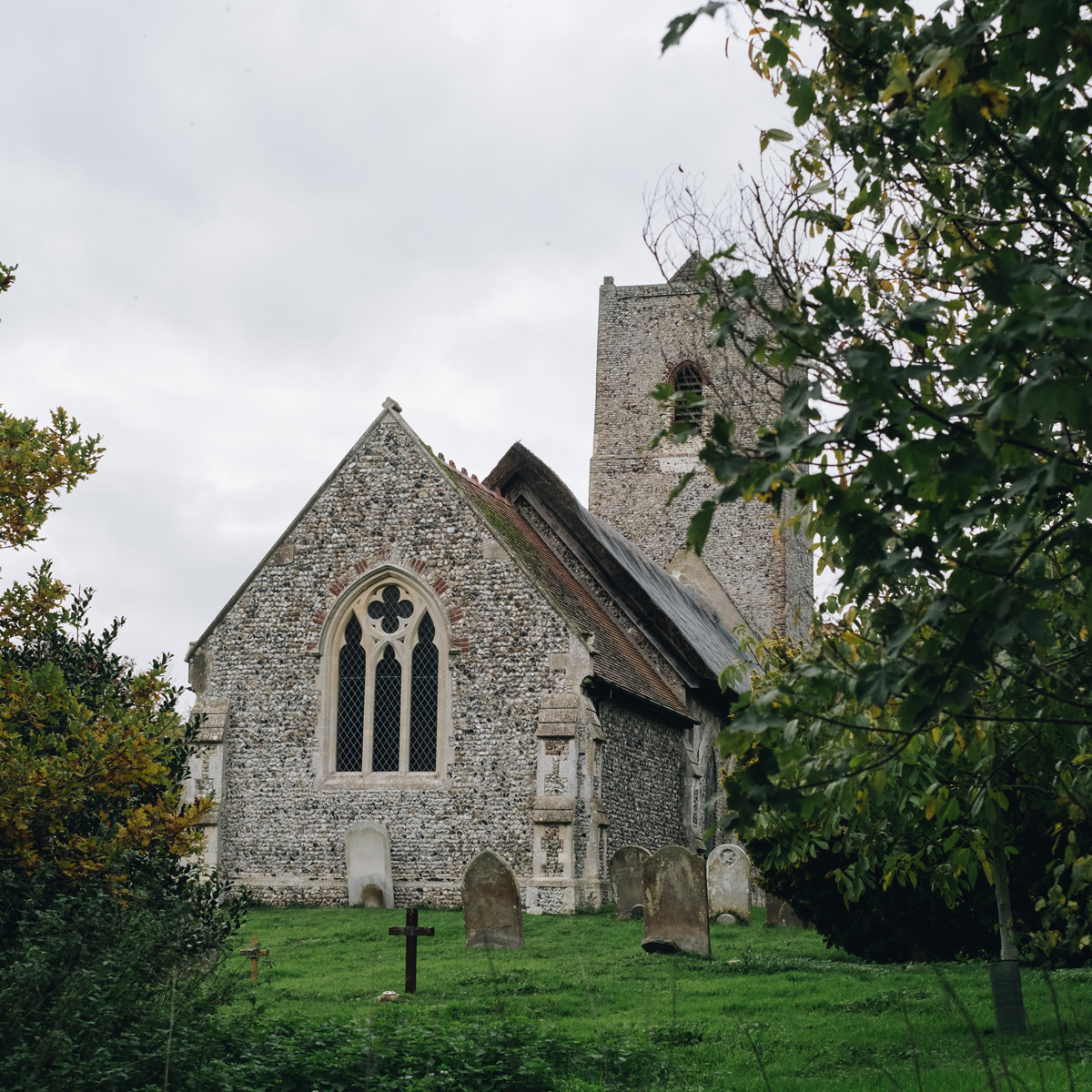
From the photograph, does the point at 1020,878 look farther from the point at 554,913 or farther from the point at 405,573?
the point at 405,573

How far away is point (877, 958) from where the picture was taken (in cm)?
1124

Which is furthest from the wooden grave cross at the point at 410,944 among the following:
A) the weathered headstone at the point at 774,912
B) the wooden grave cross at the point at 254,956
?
the weathered headstone at the point at 774,912

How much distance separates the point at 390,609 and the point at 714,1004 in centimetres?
941

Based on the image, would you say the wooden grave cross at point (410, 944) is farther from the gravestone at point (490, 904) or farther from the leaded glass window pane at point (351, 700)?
the leaded glass window pane at point (351, 700)

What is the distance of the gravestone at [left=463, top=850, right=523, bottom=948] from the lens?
39.8 ft

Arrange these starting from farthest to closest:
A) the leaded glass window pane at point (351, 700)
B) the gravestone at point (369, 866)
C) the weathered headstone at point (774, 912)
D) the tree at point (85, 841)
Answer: the leaded glass window pane at point (351, 700), the gravestone at point (369, 866), the weathered headstone at point (774, 912), the tree at point (85, 841)

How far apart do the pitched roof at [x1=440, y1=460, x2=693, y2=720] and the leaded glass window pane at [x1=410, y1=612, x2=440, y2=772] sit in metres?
1.68

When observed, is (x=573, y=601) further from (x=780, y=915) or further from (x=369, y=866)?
(x=780, y=915)

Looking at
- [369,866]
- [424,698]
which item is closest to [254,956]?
[369,866]

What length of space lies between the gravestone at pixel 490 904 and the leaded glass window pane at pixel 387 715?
4855mm

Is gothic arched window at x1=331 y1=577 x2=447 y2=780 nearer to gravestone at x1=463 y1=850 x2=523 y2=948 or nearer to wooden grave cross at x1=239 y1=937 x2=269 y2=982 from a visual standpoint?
gravestone at x1=463 y1=850 x2=523 y2=948

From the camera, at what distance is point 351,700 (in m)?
17.2

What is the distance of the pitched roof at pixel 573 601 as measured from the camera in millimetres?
16875

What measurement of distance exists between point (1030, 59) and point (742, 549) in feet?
101
